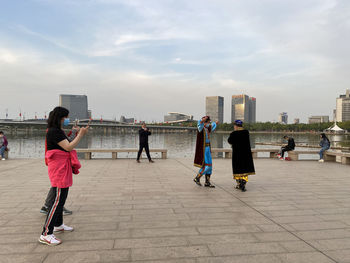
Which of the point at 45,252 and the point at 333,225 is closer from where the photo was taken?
the point at 45,252

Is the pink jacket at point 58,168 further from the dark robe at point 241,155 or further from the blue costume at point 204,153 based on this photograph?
the dark robe at point 241,155

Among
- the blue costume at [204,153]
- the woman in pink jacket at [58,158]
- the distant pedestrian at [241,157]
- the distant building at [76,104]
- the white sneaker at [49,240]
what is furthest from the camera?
the distant building at [76,104]

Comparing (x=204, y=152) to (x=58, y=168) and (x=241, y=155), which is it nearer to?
(x=241, y=155)

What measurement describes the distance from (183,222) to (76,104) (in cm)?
17779

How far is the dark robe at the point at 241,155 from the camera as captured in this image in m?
6.26

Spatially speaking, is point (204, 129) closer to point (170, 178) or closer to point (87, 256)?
point (170, 178)

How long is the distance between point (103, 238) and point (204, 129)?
13.0 ft

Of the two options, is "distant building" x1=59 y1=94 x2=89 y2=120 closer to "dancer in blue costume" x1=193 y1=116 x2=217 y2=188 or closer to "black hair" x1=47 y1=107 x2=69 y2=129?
"dancer in blue costume" x1=193 y1=116 x2=217 y2=188

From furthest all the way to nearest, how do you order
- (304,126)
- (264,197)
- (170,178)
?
(304,126)
(170,178)
(264,197)

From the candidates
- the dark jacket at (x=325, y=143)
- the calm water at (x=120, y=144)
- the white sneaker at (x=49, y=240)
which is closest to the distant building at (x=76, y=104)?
the calm water at (x=120, y=144)

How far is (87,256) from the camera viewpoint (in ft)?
9.15

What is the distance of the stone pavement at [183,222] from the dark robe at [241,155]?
19.6 inches

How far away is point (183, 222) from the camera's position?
388 cm

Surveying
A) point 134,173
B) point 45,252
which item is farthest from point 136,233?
point 134,173
